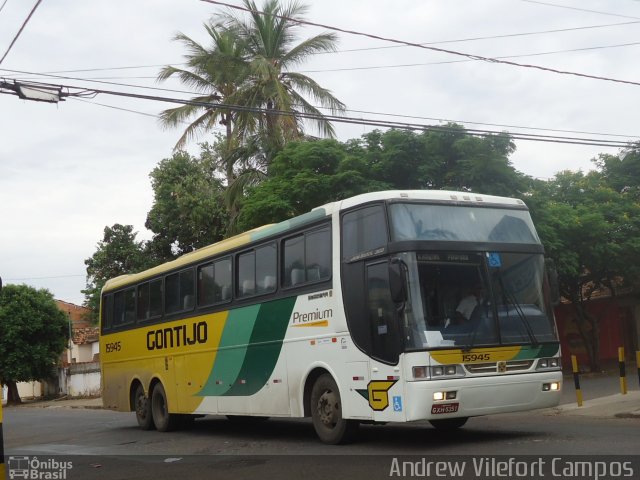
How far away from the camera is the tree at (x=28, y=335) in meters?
47.8

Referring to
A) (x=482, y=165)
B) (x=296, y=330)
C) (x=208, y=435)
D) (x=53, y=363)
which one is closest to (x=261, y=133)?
(x=482, y=165)

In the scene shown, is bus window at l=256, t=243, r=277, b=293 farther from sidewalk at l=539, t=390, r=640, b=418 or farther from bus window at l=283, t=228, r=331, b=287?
sidewalk at l=539, t=390, r=640, b=418

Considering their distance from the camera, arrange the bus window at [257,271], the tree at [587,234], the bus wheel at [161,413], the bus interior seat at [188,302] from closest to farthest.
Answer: the bus window at [257,271]
the bus interior seat at [188,302]
the bus wheel at [161,413]
the tree at [587,234]

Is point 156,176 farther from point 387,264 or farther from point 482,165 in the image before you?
point 387,264

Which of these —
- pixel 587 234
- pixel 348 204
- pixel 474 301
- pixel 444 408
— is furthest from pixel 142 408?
pixel 587 234

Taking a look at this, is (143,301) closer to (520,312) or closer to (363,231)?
(363,231)

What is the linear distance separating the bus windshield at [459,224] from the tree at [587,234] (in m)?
10.4

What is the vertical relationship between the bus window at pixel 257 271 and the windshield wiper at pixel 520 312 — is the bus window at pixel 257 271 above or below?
above

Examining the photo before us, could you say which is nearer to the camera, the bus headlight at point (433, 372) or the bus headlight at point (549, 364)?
the bus headlight at point (433, 372)

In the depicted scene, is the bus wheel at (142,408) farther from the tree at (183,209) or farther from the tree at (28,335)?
the tree at (28,335)

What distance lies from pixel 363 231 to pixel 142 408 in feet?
31.0

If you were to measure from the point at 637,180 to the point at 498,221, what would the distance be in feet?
63.7

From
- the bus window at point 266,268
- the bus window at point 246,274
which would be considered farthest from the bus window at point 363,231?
the bus window at point 246,274

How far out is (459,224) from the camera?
1162 centimetres
